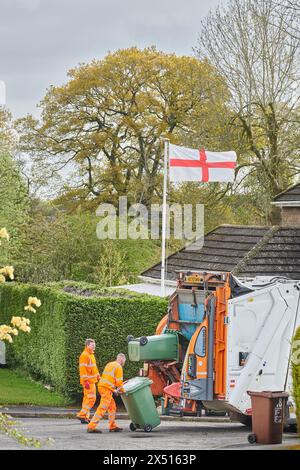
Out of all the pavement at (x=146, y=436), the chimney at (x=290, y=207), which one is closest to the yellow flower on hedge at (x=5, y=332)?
the pavement at (x=146, y=436)

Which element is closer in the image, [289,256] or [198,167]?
[198,167]

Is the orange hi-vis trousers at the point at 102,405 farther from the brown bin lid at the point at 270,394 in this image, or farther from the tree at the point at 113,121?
the tree at the point at 113,121

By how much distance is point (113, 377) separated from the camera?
19641 millimetres

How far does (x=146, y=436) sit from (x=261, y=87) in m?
24.9

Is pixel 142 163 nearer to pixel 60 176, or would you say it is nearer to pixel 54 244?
pixel 60 176

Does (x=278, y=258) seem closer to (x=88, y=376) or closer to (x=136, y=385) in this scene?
(x=88, y=376)

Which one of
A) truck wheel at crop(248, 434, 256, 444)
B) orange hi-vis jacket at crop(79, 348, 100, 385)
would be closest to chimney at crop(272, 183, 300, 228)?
orange hi-vis jacket at crop(79, 348, 100, 385)

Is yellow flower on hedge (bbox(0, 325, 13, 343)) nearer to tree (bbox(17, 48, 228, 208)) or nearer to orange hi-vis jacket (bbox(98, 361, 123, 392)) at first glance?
orange hi-vis jacket (bbox(98, 361, 123, 392))

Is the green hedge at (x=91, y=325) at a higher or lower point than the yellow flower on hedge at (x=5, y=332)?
lower

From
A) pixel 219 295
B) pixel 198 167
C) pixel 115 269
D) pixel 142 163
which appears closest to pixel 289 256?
pixel 198 167

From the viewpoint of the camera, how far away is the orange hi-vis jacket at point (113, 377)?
19.5m

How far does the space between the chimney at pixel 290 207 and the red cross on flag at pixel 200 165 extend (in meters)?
4.46

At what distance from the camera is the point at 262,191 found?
4294cm

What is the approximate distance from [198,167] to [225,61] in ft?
52.4
